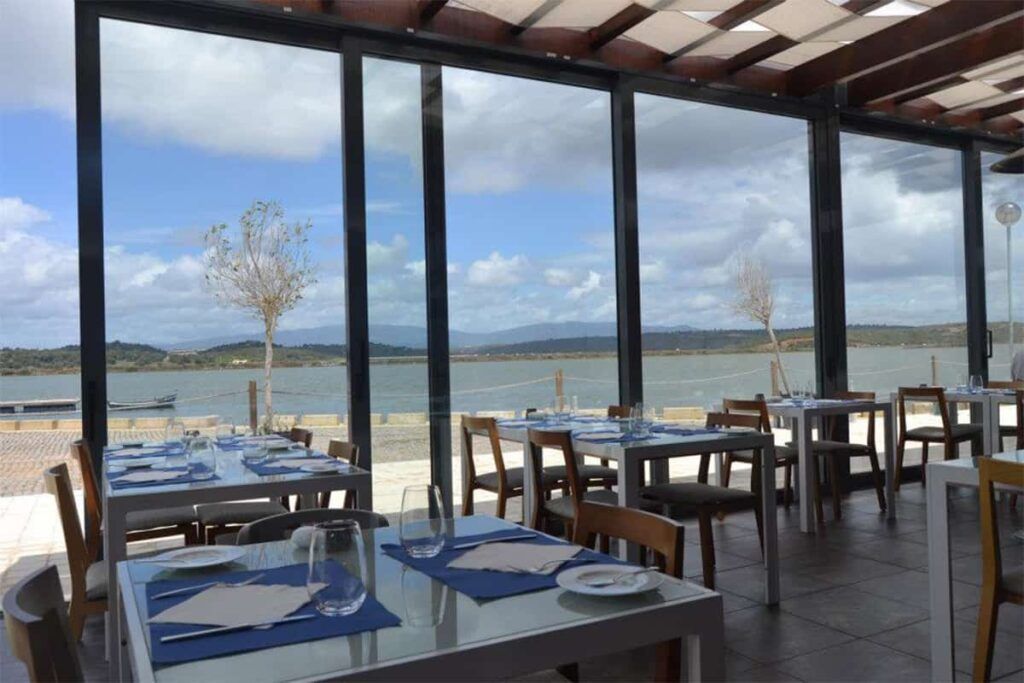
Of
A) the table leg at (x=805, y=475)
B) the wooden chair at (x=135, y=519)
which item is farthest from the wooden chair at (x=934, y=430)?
the wooden chair at (x=135, y=519)

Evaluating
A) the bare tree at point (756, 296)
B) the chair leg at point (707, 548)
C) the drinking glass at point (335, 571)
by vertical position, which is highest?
the bare tree at point (756, 296)

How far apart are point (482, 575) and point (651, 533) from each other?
0.46 meters

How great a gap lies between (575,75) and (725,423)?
2744 millimetres

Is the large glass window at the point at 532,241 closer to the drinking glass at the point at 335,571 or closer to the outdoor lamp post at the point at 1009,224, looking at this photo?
the drinking glass at the point at 335,571

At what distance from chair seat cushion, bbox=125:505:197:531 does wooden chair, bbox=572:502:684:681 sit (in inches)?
93.5

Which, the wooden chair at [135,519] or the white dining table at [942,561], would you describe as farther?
the wooden chair at [135,519]

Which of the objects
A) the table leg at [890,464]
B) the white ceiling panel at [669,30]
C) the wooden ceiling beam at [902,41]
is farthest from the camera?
the table leg at [890,464]

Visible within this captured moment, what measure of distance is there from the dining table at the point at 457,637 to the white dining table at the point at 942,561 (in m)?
1.50

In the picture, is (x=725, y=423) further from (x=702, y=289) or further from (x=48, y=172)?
(x=48, y=172)

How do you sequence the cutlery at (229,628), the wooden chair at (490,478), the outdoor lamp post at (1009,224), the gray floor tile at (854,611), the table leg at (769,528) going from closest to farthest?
the cutlery at (229,628)
the gray floor tile at (854,611)
the table leg at (769,528)
the wooden chair at (490,478)
the outdoor lamp post at (1009,224)

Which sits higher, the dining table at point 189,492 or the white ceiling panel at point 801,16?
the white ceiling panel at point 801,16

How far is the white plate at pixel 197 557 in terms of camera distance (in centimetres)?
174

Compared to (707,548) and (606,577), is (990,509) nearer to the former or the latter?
(707,548)

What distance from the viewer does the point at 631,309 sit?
19.5ft
